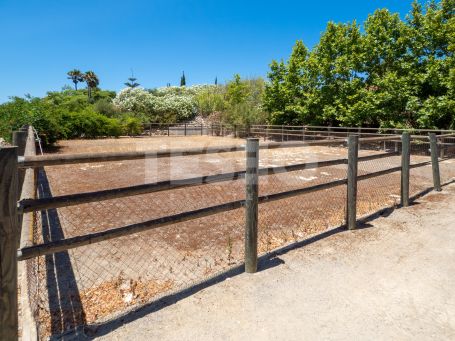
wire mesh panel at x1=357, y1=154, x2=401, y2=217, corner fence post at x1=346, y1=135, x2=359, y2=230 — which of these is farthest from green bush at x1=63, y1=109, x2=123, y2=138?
corner fence post at x1=346, y1=135, x2=359, y2=230

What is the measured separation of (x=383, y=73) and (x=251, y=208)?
1738cm

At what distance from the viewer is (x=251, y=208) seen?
313cm

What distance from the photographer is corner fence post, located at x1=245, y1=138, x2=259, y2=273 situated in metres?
3.11

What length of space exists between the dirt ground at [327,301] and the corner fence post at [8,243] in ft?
1.94

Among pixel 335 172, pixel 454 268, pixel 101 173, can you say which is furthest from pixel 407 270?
pixel 101 173

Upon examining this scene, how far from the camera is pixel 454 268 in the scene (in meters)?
3.20

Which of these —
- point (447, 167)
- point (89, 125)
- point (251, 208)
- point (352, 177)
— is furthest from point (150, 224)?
point (89, 125)

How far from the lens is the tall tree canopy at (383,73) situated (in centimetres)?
1476

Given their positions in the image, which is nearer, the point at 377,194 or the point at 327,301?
the point at 327,301

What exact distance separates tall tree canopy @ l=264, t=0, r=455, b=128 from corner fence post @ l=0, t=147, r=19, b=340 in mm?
16091

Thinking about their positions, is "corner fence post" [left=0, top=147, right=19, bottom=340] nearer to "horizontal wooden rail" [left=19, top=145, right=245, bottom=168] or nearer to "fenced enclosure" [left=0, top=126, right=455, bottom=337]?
"fenced enclosure" [left=0, top=126, right=455, bottom=337]

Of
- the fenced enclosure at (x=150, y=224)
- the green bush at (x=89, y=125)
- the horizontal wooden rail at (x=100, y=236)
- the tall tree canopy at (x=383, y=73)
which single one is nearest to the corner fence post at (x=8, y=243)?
the fenced enclosure at (x=150, y=224)

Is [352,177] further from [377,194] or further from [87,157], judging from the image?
[87,157]

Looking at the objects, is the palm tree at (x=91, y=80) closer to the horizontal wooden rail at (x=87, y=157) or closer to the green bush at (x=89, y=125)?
the green bush at (x=89, y=125)
